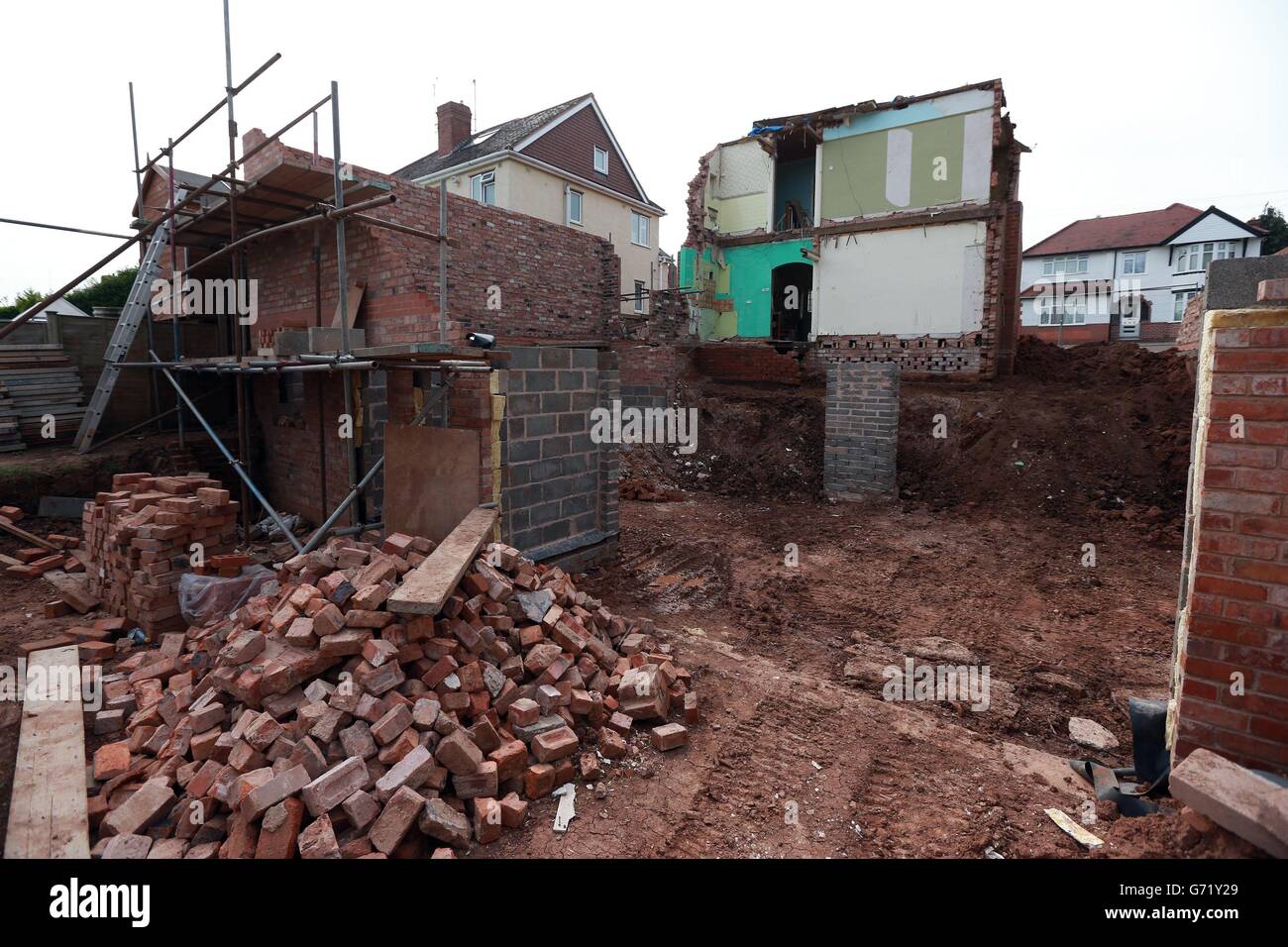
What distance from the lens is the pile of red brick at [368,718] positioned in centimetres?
308

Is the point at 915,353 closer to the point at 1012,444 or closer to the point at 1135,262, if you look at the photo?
the point at 1012,444

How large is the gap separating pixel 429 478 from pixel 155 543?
8.64 feet

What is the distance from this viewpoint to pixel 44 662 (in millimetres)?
5254

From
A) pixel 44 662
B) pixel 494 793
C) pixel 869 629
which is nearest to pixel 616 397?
Result: pixel 869 629

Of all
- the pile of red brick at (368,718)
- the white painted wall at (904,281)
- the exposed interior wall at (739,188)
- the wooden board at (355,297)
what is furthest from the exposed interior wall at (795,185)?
the pile of red brick at (368,718)

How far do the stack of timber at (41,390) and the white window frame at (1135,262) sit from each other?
45.4 metres

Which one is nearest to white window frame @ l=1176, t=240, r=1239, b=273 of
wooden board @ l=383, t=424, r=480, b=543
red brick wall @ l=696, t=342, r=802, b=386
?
red brick wall @ l=696, t=342, r=802, b=386

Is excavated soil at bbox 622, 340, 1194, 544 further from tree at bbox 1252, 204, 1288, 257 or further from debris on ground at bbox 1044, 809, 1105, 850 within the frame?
tree at bbox 1252, 204, 1288, 257

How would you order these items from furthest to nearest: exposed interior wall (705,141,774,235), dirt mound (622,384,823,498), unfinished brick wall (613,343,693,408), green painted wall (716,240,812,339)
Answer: exposed interior wall (705,141,774,235) → green painted wall (716,240,812,339) → unfinished brick wall (613,343,693,408) → dirt mound (622,384,823,498)

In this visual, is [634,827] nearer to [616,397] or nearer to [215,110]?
[616,397]

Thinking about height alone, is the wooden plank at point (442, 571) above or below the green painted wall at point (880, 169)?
below

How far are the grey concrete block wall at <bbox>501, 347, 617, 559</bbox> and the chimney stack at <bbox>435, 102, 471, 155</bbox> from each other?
2013 cm

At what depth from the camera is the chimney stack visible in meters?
23.4

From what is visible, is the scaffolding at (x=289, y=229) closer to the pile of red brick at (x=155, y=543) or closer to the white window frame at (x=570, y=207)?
the pile of red brick at (x=155, y=543)
